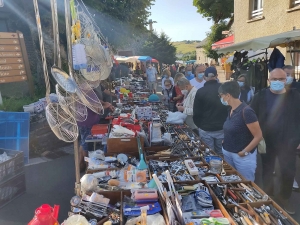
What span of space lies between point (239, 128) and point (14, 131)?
404 centimetres

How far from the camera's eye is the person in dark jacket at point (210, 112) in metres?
3.86

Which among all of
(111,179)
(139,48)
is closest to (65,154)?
(111,179)

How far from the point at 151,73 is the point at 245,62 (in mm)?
5745

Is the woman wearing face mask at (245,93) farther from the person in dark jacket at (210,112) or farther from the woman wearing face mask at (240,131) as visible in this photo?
the woman wearing face mask at (240,131)

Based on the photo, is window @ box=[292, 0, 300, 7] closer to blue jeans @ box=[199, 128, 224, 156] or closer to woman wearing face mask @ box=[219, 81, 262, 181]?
blue jeans @ box=[199, 128, 224, 156]

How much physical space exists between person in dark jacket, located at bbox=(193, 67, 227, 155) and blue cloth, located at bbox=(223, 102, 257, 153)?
84 centimetres

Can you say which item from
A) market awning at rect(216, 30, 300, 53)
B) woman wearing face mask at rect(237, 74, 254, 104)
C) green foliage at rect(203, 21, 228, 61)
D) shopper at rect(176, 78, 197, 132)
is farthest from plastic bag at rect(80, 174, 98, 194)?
green foliage at rect(203, 21, 228, 61)

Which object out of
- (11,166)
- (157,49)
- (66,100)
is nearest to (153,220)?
(66,100)

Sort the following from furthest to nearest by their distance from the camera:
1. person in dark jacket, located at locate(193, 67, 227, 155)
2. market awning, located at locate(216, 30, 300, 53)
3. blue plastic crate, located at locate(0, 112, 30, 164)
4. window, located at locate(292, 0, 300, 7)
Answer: window, located at locate(292, 0, 300, 7), market awning, located at locate(216, 30, 300, 53), blue plastic crate, located at locate(0, 112, 30, 164), person in dark jacket, located at locate(193, 67, 227, 155)

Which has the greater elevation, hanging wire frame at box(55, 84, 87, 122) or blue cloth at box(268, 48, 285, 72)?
blue cloth at box(268, 48, 285, 72)

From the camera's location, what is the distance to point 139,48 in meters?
33.7

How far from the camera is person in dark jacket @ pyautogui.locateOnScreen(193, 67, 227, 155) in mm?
3863

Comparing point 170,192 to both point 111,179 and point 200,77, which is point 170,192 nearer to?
point 111,179

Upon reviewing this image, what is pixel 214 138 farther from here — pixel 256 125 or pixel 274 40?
pixel 274 40
